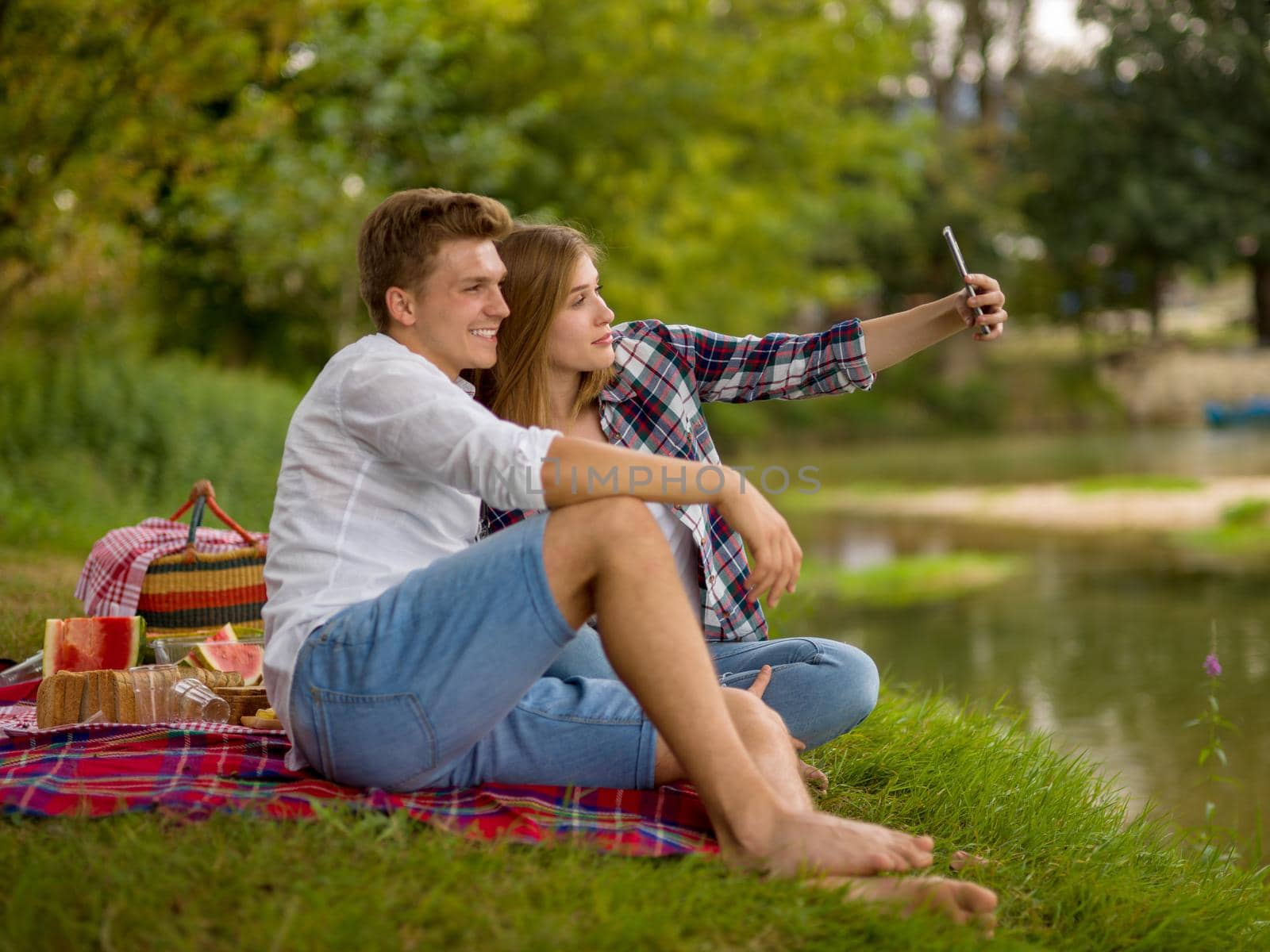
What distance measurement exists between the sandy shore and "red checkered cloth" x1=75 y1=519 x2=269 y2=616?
8.44m

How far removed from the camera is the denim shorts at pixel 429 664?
2176 millimetres

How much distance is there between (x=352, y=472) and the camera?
2.36 metres

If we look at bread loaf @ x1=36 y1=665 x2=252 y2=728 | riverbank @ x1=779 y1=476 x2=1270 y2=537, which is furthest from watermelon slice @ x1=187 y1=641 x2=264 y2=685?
riverbank @ x1=779 y1=476 x2=1270 y2=537

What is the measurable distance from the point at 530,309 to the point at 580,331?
117 mm

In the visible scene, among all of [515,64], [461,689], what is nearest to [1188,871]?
[461,689]

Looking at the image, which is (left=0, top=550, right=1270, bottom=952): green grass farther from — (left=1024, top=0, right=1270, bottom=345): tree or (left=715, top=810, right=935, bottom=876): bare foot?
(left=1024, top=0, right=1270, bottom=345): tree

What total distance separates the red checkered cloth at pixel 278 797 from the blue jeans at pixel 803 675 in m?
0.29

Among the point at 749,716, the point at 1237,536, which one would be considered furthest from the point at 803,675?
the point at 1237,536

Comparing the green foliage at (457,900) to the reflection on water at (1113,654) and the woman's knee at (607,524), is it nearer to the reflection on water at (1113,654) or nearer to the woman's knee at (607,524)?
the woman's knee at (607,524)

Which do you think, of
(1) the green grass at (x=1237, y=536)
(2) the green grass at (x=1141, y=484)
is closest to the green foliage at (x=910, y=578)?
(1) the green grass at (x=1237, y=536)

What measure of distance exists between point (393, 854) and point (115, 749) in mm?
807

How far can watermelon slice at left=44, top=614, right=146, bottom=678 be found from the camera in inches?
135

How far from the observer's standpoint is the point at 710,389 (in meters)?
3.26

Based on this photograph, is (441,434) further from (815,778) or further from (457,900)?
(815,778)
